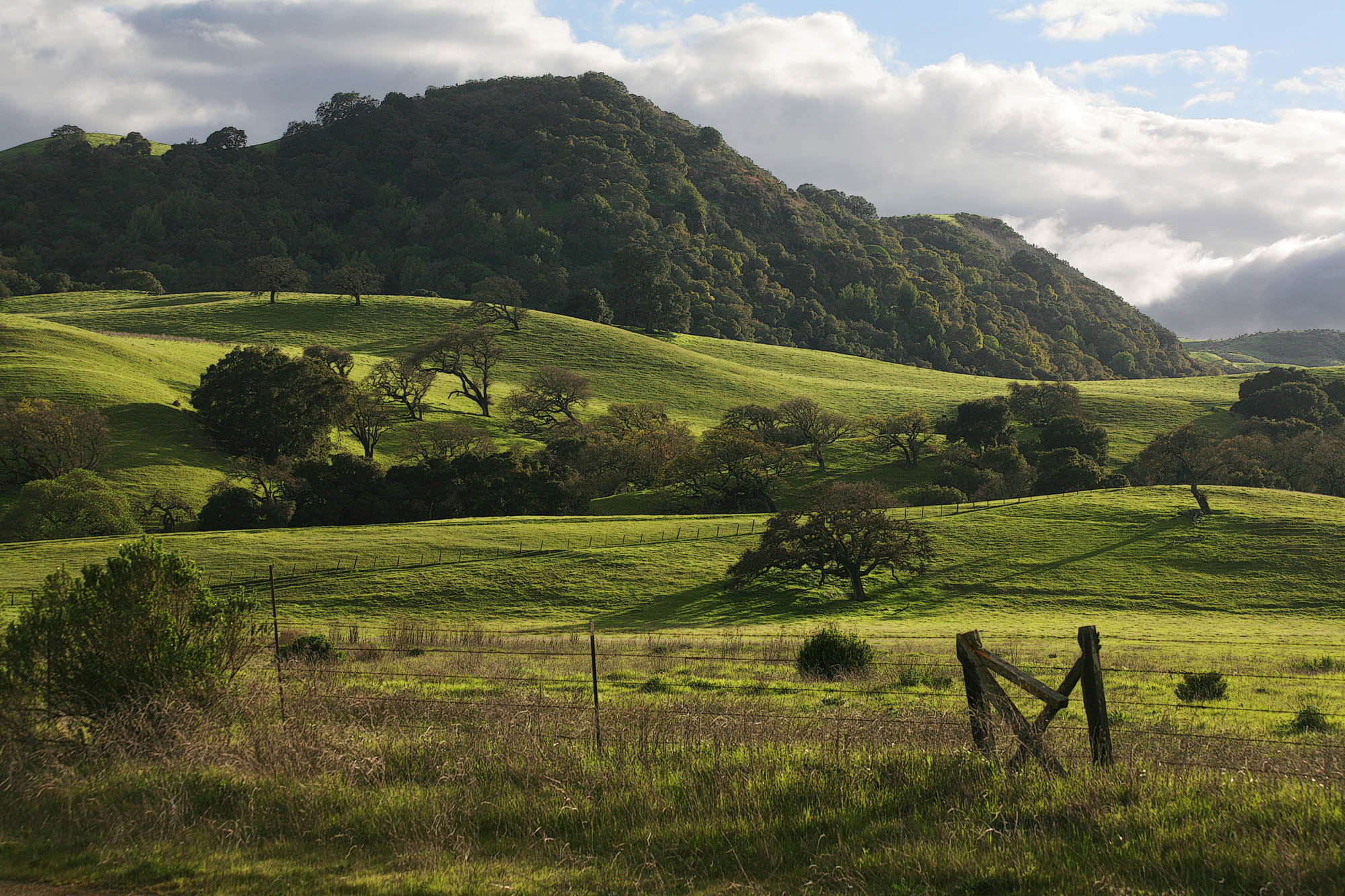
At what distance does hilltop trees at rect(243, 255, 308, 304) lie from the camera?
12175 cm

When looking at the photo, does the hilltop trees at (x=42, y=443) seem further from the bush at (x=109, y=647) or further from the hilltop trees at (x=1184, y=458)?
the hilltop trees at (x=1184, y=458)

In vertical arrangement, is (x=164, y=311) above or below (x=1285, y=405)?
above

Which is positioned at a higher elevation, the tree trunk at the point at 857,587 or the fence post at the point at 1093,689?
the fence post at the point at 1093,689

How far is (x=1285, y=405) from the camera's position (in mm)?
97125

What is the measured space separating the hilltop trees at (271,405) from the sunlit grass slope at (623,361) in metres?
19.4

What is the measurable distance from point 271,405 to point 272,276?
59.8m

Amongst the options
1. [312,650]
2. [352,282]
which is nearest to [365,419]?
[352,282]

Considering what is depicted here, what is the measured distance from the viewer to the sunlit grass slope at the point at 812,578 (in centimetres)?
3647

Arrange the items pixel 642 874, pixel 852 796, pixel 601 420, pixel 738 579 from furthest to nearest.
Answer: pixel 601 420
pixel 738 579
pixel 852 796
pixel 642 874

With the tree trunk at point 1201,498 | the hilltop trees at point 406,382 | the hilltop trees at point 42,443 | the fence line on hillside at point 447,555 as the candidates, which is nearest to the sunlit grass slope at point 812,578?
the fence line on hillside at point 447,555

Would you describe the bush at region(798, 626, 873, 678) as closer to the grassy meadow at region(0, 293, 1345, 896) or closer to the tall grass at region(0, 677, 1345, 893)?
the grassy meadow at region(0, 293, 1345, 896)

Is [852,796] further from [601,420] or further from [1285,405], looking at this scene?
[1285,405]

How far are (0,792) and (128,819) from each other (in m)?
1.74

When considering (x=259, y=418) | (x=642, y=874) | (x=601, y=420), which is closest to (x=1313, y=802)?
(x=642, y=874)
